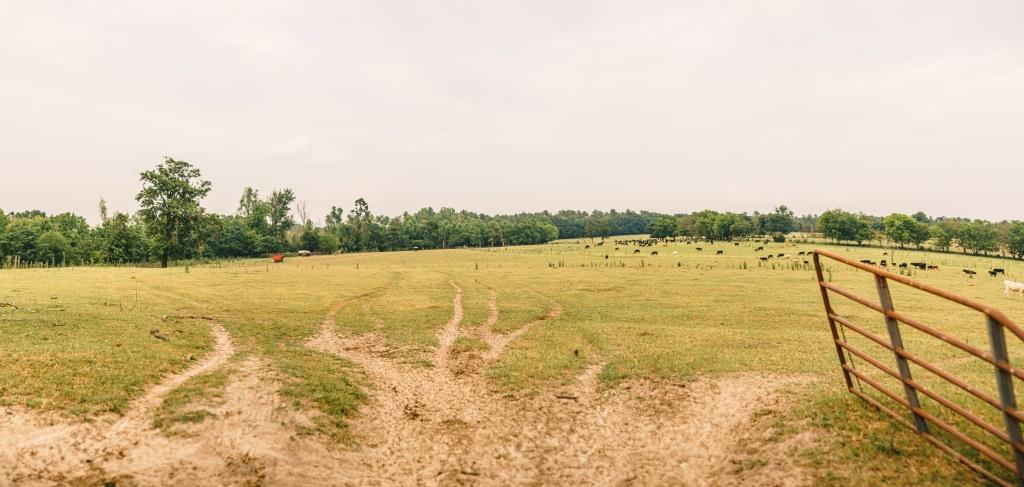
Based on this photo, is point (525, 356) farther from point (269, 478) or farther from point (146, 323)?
point (146, 323)

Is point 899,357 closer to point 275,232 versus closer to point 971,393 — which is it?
point 971,393

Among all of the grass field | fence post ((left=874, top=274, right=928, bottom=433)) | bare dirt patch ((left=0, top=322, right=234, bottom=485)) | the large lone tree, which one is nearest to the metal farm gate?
fence post ((left=874, top=274, right=928, bottom=433))

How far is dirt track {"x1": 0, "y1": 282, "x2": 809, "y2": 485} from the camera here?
8.14 metres

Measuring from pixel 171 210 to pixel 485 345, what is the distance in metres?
79.2

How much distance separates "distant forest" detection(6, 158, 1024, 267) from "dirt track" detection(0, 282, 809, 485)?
80.2 m

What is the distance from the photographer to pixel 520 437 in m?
10.4

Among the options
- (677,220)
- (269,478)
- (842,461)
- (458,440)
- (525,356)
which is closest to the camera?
(842,461)

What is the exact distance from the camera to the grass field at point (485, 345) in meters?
9.11

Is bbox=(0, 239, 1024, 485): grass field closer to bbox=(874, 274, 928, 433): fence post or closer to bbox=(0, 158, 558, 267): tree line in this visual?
bbox=(874, 274, 928, 433): fence post

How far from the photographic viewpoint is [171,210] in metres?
75.8

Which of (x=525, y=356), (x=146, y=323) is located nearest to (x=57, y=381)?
(x=146, y=323)

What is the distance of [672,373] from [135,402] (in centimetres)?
1386

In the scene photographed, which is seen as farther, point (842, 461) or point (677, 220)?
point (677, 220)

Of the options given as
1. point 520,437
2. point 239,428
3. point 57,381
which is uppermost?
point 57,381
